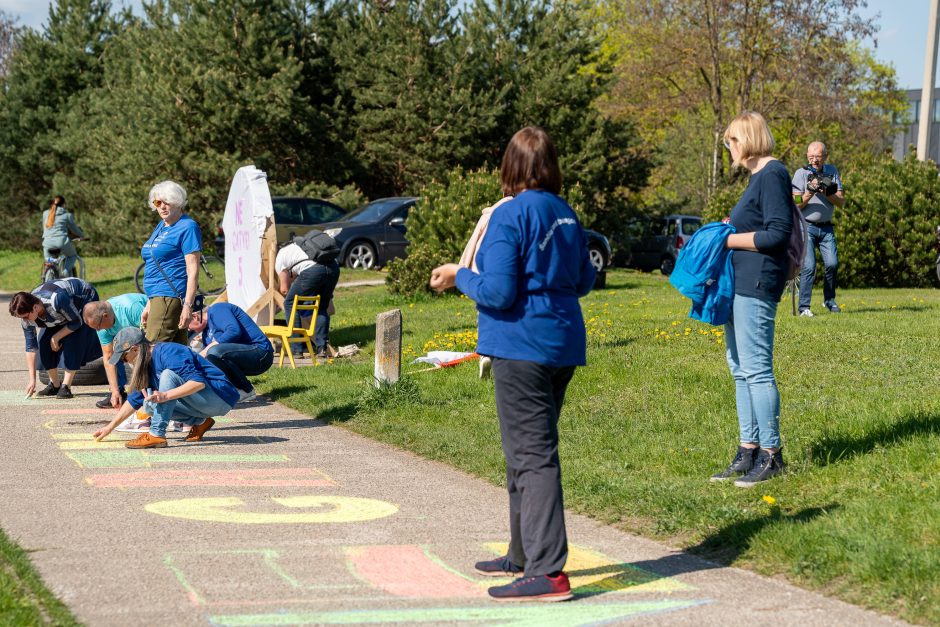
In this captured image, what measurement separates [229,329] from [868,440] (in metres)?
5.14

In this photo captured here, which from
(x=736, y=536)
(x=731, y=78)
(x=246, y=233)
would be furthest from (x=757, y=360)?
(x=731, y=78)

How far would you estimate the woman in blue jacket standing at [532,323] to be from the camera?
439 centimetres

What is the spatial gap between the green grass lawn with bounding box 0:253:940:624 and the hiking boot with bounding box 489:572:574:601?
951 millimetres

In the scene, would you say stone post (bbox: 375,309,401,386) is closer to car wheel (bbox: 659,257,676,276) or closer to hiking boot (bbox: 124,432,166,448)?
hiking boot (bbox: 124,432,166,448)

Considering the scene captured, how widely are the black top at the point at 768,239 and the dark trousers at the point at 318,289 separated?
7.68 m

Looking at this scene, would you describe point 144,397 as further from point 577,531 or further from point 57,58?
Answer: point 57,58

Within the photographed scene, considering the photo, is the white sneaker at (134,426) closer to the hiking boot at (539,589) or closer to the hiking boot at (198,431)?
the hiking boot at (198,431)

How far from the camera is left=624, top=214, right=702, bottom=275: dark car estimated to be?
104 ft

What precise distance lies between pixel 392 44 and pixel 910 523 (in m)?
26.8

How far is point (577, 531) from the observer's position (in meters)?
5.71

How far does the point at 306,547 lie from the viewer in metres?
5.31

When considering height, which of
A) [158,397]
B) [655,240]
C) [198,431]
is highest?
[655,240]

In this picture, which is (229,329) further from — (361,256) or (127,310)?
(361,256)

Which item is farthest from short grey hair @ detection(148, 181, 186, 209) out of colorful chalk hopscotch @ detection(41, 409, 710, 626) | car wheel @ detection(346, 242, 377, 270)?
car wheel @ detection(346, 242, 377, 270)
